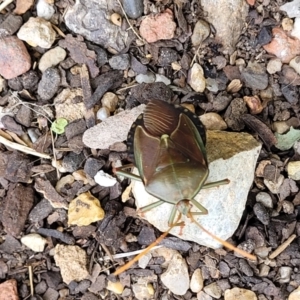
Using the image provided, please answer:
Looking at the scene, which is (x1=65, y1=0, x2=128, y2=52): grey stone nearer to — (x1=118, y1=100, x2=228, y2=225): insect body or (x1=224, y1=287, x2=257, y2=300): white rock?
(x1=118, y1=100, x2=228, y2=225): insect body

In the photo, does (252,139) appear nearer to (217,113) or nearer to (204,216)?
(217,113)

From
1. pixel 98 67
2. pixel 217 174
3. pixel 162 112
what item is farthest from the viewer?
pixel 98 67

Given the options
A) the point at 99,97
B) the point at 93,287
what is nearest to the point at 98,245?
the point at 93,287

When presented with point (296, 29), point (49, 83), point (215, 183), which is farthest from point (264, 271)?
point (49, 83)

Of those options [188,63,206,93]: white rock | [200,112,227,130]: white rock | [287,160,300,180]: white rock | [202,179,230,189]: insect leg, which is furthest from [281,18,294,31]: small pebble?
[202,179,230,189]: insect leg

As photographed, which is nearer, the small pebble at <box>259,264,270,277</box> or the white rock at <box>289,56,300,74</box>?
the small pebble at <box>259,264,270,277</box>

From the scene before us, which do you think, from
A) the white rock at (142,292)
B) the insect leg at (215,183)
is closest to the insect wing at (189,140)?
the insect leg at (215,183)

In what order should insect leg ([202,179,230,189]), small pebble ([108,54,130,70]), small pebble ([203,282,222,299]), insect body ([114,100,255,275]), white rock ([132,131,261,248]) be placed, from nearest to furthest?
insect body ([114,100,255,275]) → insect leg ([202,179,230,189]) → white rock ([132,131,261,248]) → small pebble ([203,282,222,299]) → small pebble ([108,54,130,70])

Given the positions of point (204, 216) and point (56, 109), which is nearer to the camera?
point (204, 216)
